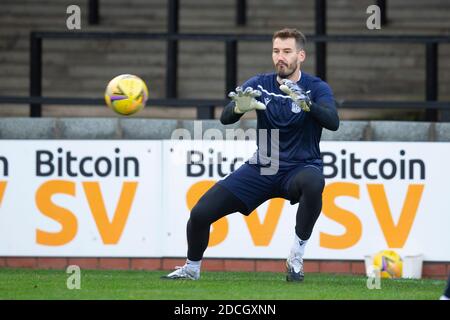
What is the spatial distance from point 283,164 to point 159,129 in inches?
119

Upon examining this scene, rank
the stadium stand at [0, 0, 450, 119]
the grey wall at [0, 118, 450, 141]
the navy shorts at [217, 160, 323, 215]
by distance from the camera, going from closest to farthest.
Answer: the navy shorts at [217, 160, 323, 215] < the grey wall at [0, 118, 450, 141] < the stadium stand at [0, 0, 450, 119]

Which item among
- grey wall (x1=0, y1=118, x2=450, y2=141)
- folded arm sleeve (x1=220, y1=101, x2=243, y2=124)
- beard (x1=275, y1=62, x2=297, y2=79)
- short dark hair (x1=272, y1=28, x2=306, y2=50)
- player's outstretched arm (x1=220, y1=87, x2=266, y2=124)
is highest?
short dark hair (x1=272, y1=28, x2=306, y2=50)

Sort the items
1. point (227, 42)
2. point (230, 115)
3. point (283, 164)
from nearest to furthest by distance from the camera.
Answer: point (230, 115), point (283, 164), point (227, 42)

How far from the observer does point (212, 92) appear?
1834 centimetres

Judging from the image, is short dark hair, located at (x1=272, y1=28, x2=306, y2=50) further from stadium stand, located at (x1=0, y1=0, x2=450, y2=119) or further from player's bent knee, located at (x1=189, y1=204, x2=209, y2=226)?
stadium stand, located at (x1=0, y1=0, x2=450, y2=119)

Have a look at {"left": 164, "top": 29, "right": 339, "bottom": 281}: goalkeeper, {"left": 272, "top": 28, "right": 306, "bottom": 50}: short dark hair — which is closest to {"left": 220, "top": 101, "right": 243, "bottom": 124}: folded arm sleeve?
{"left": 164, "top": 29, "right": 339, "bottom": 281}: goalkeeper

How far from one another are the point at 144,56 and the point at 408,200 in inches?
284

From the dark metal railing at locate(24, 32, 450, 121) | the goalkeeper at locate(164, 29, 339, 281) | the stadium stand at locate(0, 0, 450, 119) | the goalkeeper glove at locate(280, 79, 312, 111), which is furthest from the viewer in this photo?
the stadium stand at locate(0, 0, 450, 119)

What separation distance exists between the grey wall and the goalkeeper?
2574 millimetres

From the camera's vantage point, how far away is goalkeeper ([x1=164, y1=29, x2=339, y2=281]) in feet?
31.5

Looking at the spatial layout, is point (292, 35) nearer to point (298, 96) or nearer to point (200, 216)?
point (298, 96)

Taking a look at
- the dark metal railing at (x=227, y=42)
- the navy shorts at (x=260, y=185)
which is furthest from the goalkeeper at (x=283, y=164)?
the dark metal railing at (x=227, y=42)

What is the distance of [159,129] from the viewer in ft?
41.1

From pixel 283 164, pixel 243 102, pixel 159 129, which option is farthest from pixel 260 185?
pixel 159 129
